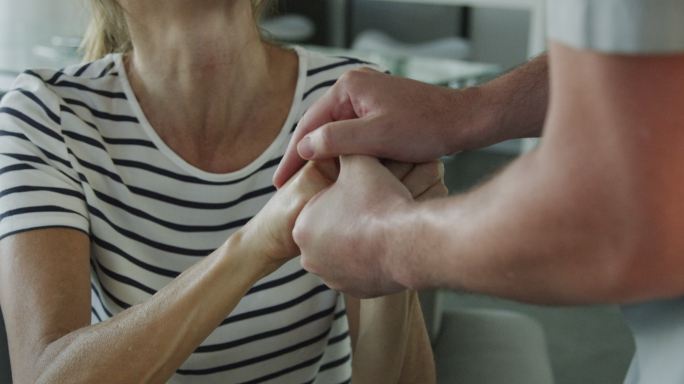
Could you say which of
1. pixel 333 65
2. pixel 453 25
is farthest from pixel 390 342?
pixel 453 25

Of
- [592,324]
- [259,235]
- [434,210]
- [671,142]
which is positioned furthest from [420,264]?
[592,324]

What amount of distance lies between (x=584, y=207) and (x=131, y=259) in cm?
77

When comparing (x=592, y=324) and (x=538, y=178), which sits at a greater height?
(x=538, y=178)

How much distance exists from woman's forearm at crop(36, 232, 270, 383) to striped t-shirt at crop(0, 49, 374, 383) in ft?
0.70

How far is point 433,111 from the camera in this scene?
1066 millimetres

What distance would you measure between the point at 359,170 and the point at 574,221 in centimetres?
33

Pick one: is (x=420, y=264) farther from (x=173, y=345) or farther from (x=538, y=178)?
(x=173, y=345)

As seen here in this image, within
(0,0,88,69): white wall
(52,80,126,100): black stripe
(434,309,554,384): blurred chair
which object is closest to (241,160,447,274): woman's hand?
(52,80,126,100): black stripe

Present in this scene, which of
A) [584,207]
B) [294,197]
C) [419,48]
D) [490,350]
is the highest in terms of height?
[584,207]

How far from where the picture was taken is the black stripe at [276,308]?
127 centimetres

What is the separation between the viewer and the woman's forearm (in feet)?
3.31

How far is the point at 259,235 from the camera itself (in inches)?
39.5

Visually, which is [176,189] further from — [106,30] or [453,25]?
[453,25]

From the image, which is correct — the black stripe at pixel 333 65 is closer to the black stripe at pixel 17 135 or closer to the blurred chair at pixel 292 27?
the black stripe at pixel 17 135
